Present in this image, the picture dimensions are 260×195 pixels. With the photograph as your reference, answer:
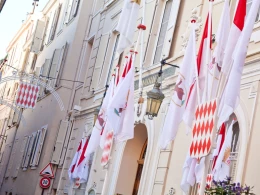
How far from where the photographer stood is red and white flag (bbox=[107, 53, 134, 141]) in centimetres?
1059

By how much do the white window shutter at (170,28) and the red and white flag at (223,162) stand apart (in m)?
4.39

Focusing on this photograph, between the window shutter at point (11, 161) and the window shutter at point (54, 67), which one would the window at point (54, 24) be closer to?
the window shutter at point (54, 67)

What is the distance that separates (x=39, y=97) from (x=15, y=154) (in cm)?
384

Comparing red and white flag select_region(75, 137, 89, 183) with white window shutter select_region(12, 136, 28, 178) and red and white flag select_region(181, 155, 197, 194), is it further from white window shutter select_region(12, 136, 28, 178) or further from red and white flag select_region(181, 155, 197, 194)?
white window shutter select_region(12, 136, 28, 178)

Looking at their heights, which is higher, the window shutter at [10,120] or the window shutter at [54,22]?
the window shutter at [54,22]

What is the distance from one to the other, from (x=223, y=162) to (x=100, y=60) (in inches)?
398

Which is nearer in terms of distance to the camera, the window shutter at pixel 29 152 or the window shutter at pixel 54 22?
the window shutter at pixel 29 152

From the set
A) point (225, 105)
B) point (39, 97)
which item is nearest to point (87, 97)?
point (39, 97)

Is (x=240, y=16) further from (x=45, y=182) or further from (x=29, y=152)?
(x=29, y=152)

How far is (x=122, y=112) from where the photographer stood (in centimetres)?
1076

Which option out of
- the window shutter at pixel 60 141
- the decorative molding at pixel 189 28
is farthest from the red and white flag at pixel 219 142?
the window shutter at pixel 60 141

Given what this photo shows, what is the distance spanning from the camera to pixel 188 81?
9078 mm

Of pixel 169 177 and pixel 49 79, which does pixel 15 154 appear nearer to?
pixel 49 79

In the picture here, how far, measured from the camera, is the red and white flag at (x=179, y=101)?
A: 351 inches
